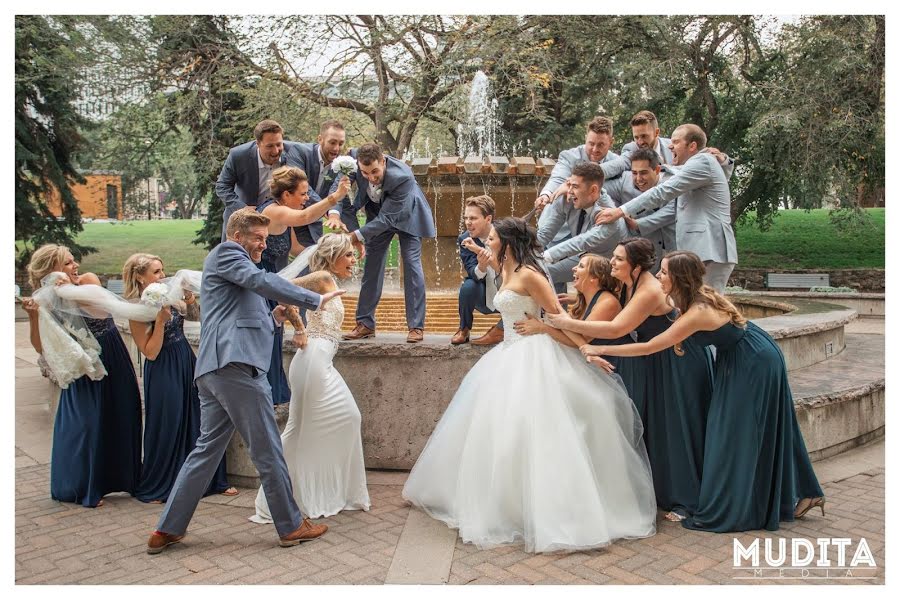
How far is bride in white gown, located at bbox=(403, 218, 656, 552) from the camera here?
4746 millimetres

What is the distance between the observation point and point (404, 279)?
21.5ft

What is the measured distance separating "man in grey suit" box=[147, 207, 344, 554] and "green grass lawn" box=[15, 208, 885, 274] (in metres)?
21.3

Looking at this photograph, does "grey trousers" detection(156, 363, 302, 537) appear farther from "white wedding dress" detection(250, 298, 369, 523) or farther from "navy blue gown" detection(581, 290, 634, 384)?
"navy blue gown" detection(581, 290, 634, 384)

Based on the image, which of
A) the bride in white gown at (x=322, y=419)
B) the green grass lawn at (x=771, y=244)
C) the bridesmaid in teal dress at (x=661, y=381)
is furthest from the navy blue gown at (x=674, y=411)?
the green grass lawn at (x=771, y=244)

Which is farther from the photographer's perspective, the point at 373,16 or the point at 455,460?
the point at 373,16

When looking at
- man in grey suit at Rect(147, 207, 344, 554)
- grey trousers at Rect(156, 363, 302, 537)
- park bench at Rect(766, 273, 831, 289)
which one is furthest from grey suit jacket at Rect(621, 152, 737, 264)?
park bench at Rect(766, 273, 831, 289)

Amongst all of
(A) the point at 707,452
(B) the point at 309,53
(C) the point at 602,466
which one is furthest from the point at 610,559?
(B) the point at 309,53

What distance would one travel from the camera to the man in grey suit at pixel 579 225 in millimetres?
5984

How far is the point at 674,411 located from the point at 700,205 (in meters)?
1.76

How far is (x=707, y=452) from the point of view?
5078 mm

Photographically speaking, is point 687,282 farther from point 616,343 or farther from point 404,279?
point 404,279

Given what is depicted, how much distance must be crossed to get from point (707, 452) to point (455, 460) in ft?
5.10

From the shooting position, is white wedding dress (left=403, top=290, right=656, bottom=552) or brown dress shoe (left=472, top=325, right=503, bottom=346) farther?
brown dress shoe (left=472, top=325, right=503, bottom=346)

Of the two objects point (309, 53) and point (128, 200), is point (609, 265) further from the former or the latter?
point (128, 200)
